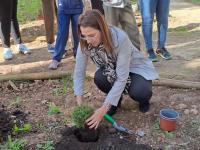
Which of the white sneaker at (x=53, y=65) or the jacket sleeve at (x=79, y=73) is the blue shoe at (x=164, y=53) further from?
the jacket sleeve at (x=79, y=73)

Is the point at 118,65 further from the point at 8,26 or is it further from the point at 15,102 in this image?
the point at 8,26

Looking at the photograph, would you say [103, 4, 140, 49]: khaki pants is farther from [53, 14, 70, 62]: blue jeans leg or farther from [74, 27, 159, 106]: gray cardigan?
[74, 27, 159, 106]: gray cardigan

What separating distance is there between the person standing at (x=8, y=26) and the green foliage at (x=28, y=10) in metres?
2.28

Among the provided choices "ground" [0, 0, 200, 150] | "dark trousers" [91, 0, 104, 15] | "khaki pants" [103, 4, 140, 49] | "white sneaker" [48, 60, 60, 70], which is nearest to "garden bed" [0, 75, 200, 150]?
"ground" [0, 0, 200, 150]

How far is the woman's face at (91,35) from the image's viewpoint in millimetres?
3146

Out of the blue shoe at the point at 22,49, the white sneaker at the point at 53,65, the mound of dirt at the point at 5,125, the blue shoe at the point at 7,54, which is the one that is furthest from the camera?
the blue shoe at the point at 22,49

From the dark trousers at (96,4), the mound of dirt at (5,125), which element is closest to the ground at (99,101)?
the mound of dirt at (5,125)

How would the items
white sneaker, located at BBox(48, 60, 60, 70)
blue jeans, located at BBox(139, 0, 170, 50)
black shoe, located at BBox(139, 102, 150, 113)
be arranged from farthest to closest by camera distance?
white sneaker, located at BBox(48, 60, 60, 70)
blue jeans, located at BBox(139, 0, 170, 50)
black shoe, located at BBox(139, 102, 150, 113)

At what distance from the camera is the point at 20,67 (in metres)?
5.29

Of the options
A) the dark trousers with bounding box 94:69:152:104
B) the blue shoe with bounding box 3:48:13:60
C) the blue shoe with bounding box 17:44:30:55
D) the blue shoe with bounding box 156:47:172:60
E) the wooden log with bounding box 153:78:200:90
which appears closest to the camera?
the dark trousers with bounding box 94:69:152:104

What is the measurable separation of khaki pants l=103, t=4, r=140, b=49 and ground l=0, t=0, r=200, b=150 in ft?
1.80

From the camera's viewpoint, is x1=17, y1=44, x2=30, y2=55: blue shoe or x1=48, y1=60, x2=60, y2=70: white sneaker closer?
x1=48, y1=60, x2=60, y2=70: white sneaker

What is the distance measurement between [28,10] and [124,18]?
444 centimetres

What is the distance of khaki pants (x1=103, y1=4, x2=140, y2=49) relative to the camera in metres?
4.95
